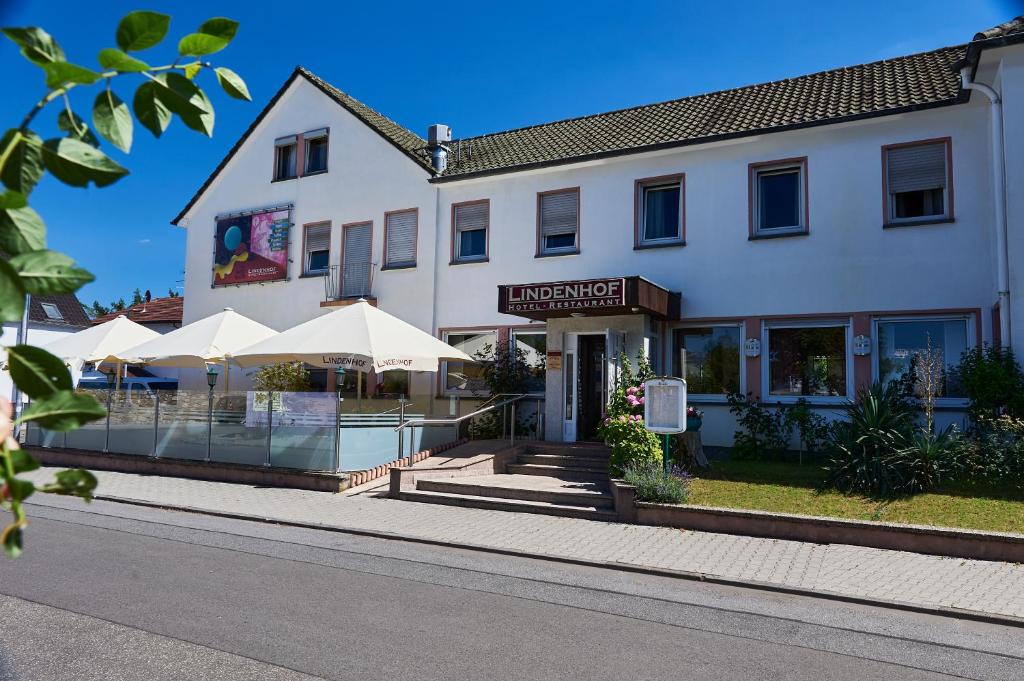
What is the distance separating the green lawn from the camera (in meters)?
9.94

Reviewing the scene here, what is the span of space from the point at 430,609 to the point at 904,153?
44.0 ft

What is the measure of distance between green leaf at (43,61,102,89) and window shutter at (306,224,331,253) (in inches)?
884

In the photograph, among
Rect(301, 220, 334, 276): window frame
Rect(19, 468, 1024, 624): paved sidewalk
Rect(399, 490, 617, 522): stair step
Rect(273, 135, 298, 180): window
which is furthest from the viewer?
Rect(273, 135, 298, 180): window

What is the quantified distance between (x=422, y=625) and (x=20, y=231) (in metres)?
6.06

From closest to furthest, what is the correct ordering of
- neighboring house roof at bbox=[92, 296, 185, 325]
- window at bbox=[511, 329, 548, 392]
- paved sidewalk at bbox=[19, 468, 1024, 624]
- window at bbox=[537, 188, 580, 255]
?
paved sidewalk at bbox=[19, 468, 1024, 624] → window at bbox=[511, 329, 548, 392] → window at bbox=[537, 188, 580, 255] → neighboring house roof at bbox=[92, 296, 185, 325]

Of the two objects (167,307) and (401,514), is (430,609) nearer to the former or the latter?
(401,514)

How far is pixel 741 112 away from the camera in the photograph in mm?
18312

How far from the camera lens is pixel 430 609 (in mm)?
7066

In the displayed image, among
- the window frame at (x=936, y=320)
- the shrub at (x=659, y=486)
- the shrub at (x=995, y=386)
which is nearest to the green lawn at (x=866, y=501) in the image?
the shrub at (x=659, y=486)

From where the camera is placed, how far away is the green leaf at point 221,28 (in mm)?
1205

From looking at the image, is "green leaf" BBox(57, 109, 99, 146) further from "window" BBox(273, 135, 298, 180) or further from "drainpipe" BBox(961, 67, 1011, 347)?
"window" BBox(273, 135, 298, 180)

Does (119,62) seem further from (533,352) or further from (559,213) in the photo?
(559,213)

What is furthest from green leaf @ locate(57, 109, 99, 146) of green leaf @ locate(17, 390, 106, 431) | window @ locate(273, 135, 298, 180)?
window @ locate(273, 135, 298, 180)

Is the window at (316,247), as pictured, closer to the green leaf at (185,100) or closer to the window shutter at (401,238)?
the window shutter at (401,238)
